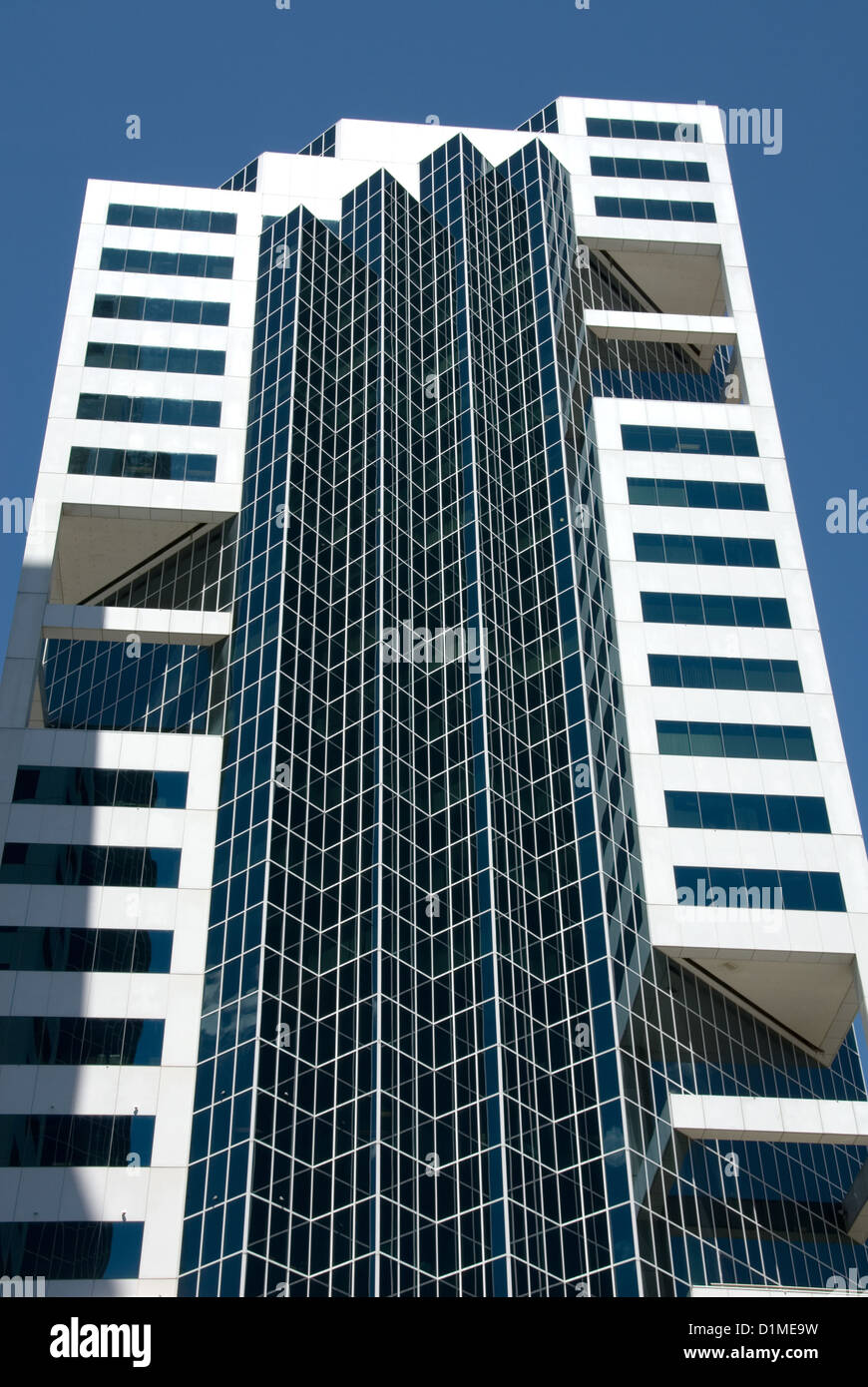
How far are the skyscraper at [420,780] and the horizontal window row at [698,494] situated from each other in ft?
0.83

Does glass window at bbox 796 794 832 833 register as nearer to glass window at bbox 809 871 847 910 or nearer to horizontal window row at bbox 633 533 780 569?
glass window at bbox 809 871 847 910

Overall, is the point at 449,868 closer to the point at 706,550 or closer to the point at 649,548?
the point at 649,548

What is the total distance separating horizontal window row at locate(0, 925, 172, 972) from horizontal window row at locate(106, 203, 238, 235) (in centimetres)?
4438

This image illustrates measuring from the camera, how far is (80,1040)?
197ft

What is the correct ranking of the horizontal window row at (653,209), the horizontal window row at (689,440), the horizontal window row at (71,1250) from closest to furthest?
the horizontal window row at (71,1250) < the horizontal window row at (689,440) < the horizontal window row at (653,209)

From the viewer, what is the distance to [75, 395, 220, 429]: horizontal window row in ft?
270

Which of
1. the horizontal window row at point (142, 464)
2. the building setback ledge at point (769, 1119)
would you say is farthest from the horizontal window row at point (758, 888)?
the horizontal window row at point (142, 464)

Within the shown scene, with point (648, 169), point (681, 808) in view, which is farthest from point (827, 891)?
point (648, 169)

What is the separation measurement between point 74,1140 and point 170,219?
53569 mm

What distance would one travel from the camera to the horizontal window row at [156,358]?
277 feet

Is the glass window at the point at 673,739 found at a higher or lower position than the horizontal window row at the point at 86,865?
higher

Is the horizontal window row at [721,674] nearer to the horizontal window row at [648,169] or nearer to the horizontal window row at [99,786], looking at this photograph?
the horizontal window row at [99,786]

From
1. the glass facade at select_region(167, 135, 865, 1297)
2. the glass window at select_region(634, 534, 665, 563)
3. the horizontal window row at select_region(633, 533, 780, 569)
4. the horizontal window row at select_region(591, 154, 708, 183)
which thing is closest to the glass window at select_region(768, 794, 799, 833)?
the glass facade at select_region(167, 135, 865, 1297)

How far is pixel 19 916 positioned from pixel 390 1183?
18357mm
